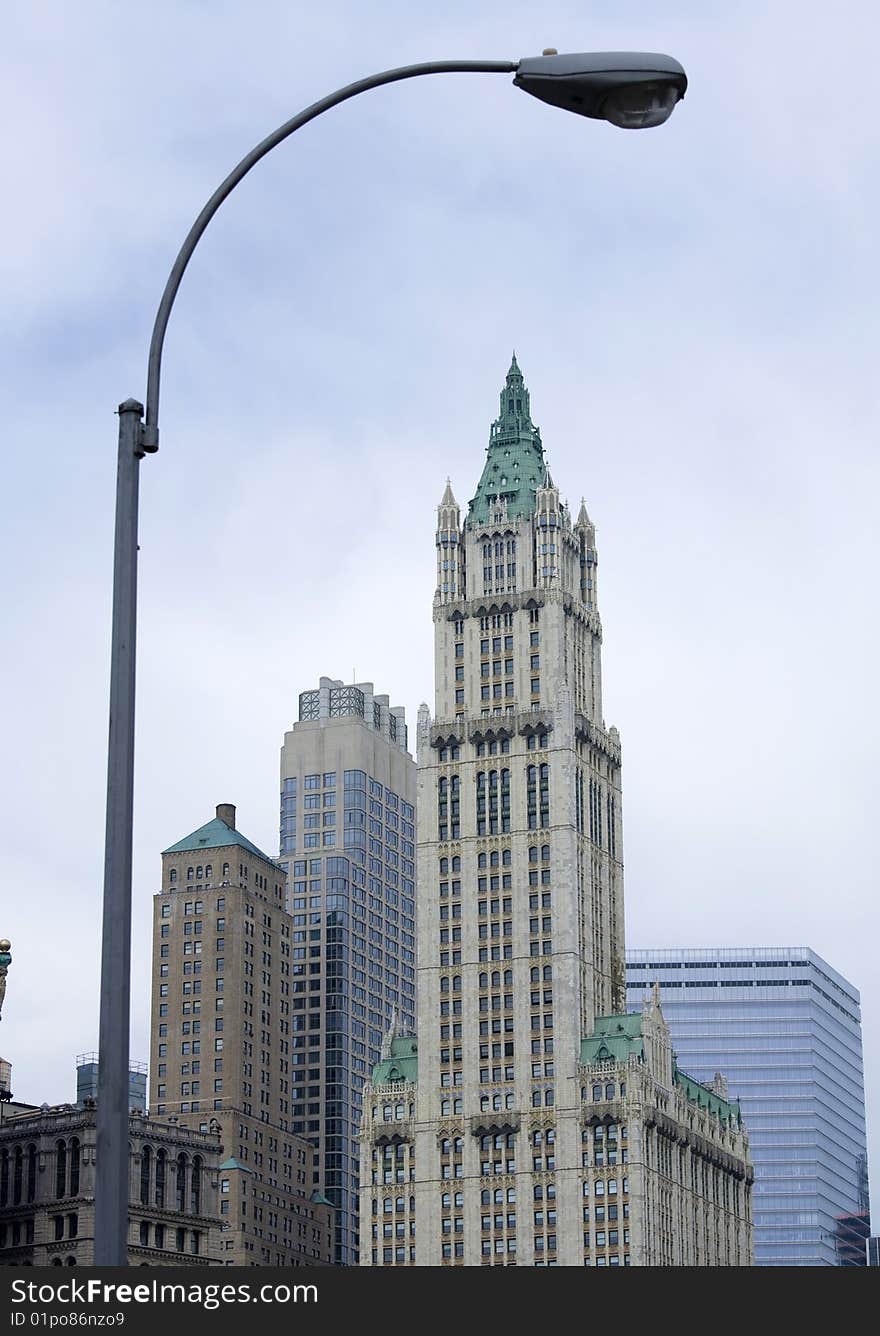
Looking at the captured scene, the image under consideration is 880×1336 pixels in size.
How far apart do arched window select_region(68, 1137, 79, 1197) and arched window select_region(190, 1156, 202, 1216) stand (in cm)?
1279

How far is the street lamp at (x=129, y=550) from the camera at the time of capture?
22.6 m

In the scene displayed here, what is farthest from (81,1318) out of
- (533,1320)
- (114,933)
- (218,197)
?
(218,197)

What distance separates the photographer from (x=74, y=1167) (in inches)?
7269

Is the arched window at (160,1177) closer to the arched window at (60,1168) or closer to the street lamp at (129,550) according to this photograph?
the arched window at (60,1168)

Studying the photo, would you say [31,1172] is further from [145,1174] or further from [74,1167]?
[145,1174]

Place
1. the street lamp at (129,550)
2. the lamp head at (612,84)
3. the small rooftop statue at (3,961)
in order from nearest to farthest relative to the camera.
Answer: the street lamp at (129,550)
the lamp head at (612,84)
the small rooftop statue at (3,961)

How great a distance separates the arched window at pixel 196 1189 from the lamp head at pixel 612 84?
177 meters

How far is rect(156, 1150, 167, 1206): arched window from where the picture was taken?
191 metres

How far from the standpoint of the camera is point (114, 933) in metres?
23.0

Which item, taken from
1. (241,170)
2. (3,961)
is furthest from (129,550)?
(3,961)

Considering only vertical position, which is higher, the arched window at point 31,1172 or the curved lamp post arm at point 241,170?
the arched window at point 31,1172

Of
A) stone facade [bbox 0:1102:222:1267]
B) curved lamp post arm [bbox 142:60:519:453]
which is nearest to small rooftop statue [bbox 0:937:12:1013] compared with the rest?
stone facade [bbox 0:1102:222:1267]

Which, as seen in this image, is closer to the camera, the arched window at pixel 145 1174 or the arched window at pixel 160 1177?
the arched window at pixel 145 1174

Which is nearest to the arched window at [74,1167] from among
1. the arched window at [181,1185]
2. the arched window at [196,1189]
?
the arched window at [181,1185]
